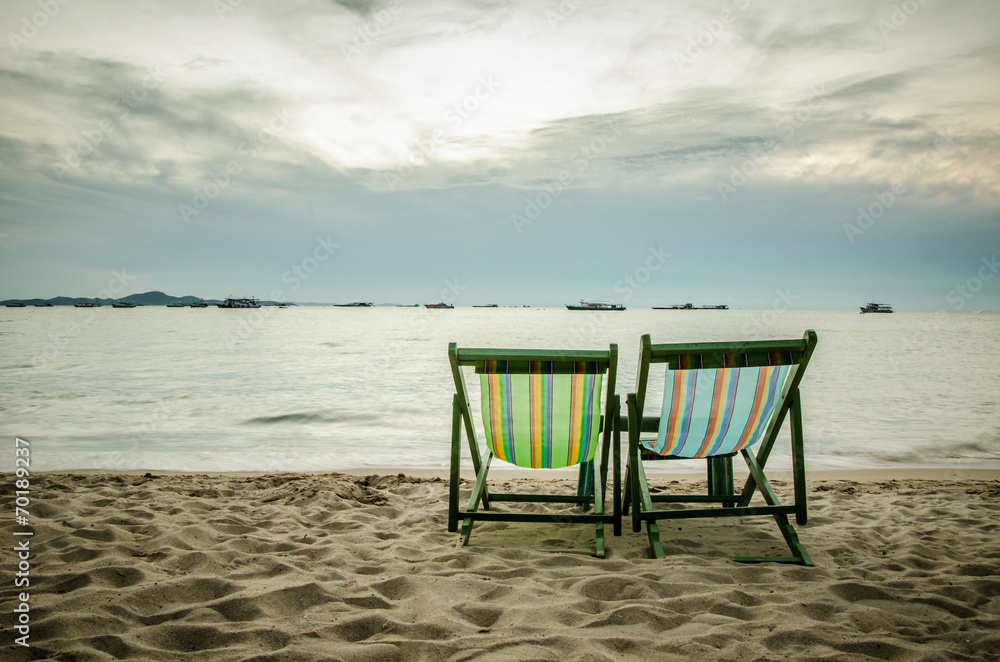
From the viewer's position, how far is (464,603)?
2.42 metres

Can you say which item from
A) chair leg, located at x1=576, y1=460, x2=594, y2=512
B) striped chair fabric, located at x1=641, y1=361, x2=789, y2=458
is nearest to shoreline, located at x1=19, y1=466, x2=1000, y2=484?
chair leg, located at x1=576, y1=460, x2=594, y2=512

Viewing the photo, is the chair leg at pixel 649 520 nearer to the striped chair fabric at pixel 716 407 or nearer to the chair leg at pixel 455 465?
the striped chair fabric at pixel 716 407

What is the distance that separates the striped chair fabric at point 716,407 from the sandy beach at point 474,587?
2.08 feet

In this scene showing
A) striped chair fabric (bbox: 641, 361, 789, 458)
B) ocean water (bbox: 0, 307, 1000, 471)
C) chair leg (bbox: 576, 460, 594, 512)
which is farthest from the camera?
ocean water (bbox: 0, 307, 1000, 471)

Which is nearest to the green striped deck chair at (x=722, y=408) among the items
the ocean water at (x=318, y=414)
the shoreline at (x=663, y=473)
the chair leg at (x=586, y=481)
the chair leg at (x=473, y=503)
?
the chair leg at (x=586, y=481)

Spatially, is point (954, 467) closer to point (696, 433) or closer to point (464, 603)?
point (696, 433)

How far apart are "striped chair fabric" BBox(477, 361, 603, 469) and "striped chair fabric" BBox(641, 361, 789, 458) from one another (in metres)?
0.41

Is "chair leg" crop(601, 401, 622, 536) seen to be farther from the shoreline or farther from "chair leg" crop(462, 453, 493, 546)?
the shoreline

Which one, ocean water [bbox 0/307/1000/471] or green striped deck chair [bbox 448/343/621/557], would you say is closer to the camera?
green striped deck chair [bbox 448/343/621/557]

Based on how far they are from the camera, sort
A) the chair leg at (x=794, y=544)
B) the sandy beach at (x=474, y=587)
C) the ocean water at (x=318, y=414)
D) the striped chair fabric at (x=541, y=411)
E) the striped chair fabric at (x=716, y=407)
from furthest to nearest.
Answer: the ocean water at (x=318, y=414) → the striped chair fabric at (x=541, y=411) → the striped chair fabric at (x=716, y=407) → the chair leg at (x=794, y=544) → the sandy beach at (x=474, y=587)

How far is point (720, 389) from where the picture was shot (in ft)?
10.0

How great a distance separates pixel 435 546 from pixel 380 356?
1948cm

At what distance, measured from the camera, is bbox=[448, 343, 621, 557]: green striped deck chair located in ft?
10.2

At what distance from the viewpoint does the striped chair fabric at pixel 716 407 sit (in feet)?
9.98
